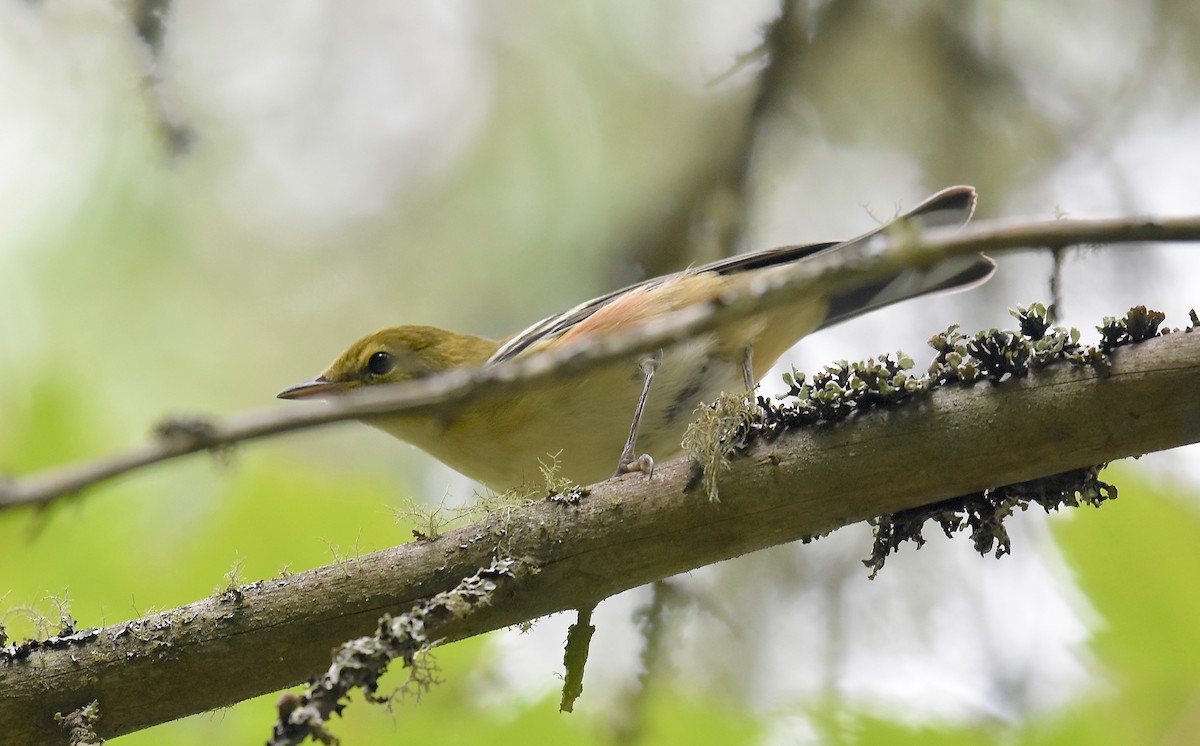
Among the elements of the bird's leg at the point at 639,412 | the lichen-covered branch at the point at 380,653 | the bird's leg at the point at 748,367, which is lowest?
the lichen-covered branch at the point at 380,653

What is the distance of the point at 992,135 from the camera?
5293 mm

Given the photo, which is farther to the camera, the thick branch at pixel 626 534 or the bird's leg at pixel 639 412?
the bird's leg at pixel 639 412

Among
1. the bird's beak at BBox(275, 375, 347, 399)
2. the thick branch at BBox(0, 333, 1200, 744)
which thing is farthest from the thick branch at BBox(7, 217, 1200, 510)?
the bird's beak at BBox(275, 375, 347, 399)

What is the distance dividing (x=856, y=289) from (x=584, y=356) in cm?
274

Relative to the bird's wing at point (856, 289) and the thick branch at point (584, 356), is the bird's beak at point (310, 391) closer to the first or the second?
the bird's wing at point (856, 289)

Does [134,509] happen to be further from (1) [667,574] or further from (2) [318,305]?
(1) [667,574]

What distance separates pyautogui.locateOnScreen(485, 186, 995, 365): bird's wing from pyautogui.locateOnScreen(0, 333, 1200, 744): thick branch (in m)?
Result: 1.18

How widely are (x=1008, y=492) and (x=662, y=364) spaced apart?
1.39m

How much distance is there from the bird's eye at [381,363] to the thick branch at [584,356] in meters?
2.87

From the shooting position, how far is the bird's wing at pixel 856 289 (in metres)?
3.54

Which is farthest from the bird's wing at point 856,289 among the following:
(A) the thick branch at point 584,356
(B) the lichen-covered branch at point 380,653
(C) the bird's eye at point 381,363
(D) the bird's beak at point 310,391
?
(A) the thick branch at point 584,356

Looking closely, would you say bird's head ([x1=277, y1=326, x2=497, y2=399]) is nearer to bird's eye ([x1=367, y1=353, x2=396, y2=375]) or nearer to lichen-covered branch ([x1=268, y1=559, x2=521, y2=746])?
bird's eye ([x1=367, y1=353, x2=396, y2=375])

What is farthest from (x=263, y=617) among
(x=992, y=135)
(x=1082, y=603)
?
(x=992, y=135)

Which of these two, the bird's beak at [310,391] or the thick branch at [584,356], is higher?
the bird's beak at [310,391]
